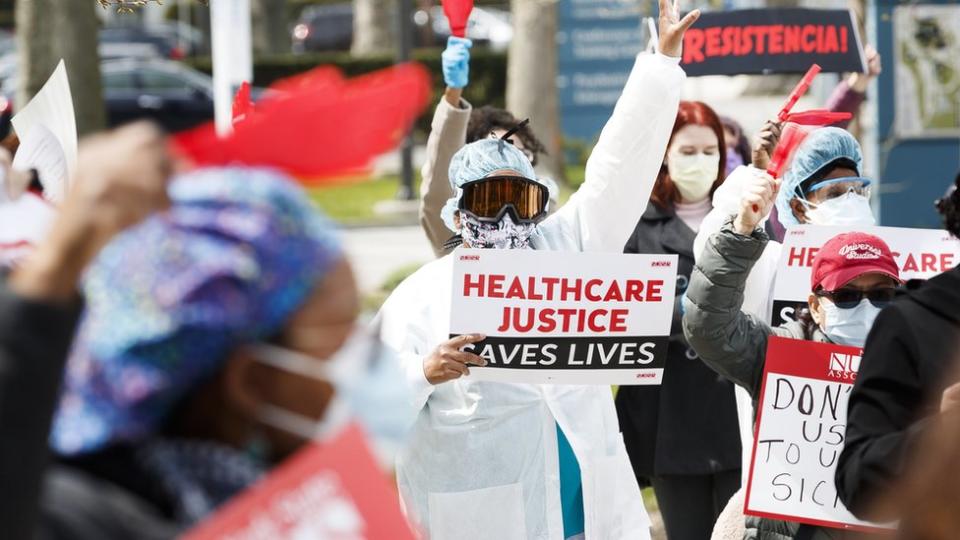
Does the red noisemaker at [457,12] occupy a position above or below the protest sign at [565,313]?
above

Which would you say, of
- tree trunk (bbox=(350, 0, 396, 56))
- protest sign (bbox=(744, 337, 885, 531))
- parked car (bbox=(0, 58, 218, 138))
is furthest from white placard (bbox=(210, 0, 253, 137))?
tree trunk (bbox=(350, 0, 396, 56))

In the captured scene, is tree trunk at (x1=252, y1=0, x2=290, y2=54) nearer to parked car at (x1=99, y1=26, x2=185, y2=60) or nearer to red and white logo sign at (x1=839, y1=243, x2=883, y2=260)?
parked car at (x1=99, y1=26, x2=185, y2=60)

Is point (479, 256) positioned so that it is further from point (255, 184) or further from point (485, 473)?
point (255, 184)

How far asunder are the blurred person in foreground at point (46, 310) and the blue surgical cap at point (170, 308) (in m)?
0.04

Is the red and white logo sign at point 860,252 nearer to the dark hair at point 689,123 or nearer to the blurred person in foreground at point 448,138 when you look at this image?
the blurred person in foreground at point 448,138

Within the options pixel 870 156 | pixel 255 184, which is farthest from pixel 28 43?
pixel 255 184

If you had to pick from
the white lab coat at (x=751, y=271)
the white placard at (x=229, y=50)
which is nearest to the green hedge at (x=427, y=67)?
the white placard at (x=229, y=50)

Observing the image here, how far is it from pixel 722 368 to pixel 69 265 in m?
2.96

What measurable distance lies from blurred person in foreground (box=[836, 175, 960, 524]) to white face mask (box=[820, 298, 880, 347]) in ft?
4.47

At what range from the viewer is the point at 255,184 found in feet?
6.84

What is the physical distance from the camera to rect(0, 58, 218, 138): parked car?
2350 centimetres

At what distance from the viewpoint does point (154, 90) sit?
2422cm

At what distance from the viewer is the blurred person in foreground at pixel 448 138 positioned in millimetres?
5730

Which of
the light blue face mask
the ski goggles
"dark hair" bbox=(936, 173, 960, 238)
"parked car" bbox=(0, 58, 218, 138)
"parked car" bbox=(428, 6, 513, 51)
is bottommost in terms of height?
"parked car" bbox=(0, 58, 218, 138)
